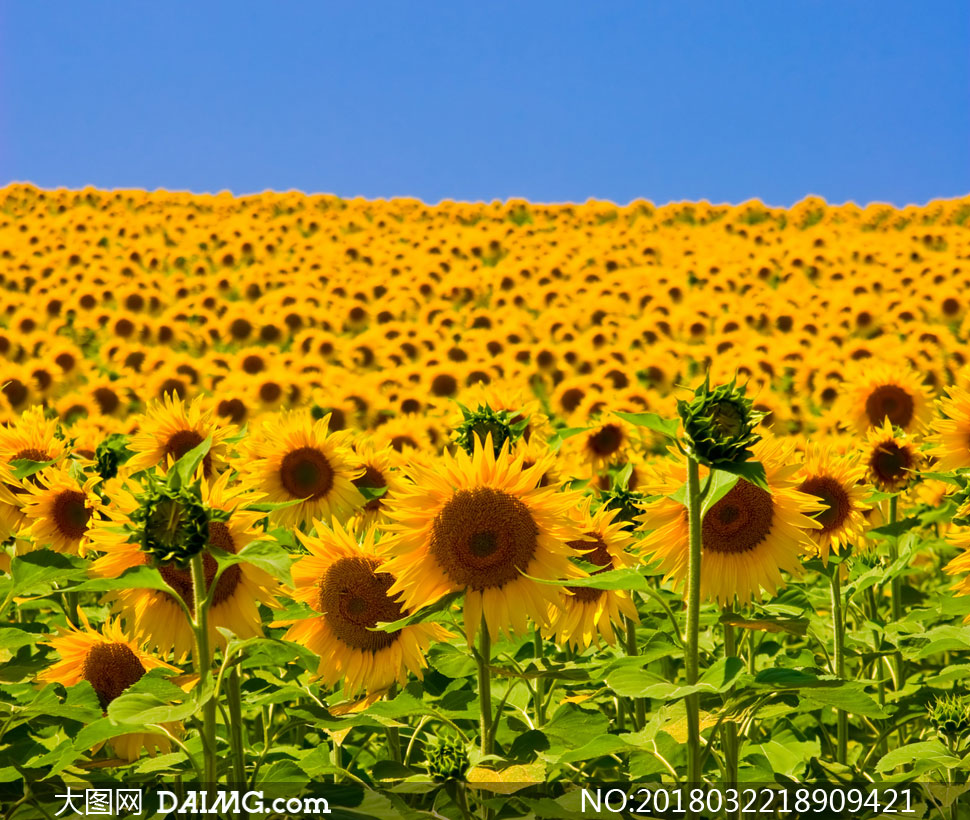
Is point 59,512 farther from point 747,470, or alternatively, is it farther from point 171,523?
point 747,470

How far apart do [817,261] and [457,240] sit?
7473 mm

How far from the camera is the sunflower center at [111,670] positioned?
337 cm

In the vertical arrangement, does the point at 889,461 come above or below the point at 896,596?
above

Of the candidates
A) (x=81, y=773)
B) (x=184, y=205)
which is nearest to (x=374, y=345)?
(x=81, y=773)

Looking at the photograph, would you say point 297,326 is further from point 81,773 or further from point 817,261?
point 81,773

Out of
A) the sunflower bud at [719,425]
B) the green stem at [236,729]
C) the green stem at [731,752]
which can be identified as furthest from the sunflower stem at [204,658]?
the green stem at [731,752]

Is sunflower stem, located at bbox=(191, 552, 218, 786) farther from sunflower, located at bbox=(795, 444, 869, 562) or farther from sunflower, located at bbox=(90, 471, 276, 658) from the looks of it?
sunflower, located at bbox=(795, 444, 869, 562)

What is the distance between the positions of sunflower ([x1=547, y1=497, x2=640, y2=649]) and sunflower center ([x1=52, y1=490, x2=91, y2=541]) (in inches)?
78.4

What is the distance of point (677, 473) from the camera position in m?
3.15

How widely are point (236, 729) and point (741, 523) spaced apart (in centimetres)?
154

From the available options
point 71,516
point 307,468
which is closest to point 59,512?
point 71,516

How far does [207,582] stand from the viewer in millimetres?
3141

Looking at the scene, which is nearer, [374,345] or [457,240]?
[374,345]

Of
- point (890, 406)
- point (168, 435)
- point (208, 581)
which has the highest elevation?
point (890, 406)
